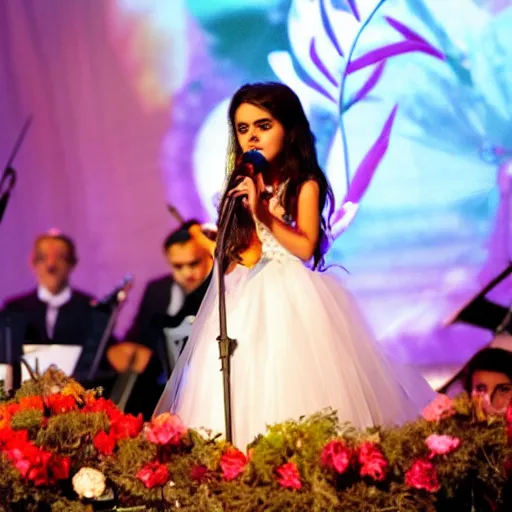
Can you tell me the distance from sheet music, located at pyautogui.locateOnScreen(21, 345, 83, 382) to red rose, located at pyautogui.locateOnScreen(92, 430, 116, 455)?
209 centimetres

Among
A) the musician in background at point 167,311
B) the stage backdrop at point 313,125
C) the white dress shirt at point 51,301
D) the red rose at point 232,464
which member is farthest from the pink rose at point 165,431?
the white dress shirt at point 51,301

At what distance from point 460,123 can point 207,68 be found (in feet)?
3.16

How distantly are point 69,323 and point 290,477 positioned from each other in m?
2.45

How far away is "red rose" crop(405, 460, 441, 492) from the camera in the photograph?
1975 millimetres

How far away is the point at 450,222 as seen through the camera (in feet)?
12.4

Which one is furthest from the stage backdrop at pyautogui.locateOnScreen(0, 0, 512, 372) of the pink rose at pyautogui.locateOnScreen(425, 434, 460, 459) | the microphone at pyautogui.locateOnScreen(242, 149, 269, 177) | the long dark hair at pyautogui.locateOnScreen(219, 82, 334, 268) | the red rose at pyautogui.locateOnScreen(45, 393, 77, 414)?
the pink rose at pyautogui.locateOnScreen(425, 434, 460, 459)

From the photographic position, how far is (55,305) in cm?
431

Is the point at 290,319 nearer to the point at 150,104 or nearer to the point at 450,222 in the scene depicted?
the point at 450,222

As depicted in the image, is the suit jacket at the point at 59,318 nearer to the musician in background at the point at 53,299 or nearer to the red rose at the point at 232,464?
the musician in background at the point at 53,299

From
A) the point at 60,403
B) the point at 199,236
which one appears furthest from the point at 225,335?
the point at 199,236

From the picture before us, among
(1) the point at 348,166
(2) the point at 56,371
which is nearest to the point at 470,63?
(1) the point at 348,166

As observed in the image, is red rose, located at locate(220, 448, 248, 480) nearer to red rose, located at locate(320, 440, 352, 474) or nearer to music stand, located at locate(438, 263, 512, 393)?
red rose, located at locate(320, 440, 352, 474)

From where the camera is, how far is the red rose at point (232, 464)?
2041mm

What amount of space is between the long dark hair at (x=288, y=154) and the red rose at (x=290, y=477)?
30.3 inches
